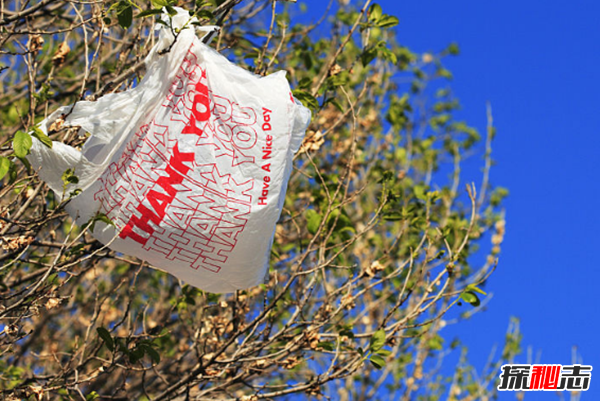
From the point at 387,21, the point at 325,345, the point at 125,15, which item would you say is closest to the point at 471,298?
the point at 325,345

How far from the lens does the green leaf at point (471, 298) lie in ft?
9.06

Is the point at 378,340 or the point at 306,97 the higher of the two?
the point at 306,97

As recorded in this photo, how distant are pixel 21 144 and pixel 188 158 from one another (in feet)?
1.58

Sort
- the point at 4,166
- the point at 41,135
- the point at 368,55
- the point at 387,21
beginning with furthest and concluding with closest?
the point at 368,55, the point at 387,21, the point at 41,135, the point at 4,166

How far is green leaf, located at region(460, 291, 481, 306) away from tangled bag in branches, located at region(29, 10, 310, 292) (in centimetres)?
107

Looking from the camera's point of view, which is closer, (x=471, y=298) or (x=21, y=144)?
(x=21, y=144)

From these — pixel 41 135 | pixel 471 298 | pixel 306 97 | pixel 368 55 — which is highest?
pixel 368 55

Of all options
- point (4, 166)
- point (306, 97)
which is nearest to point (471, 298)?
point (306, 97)

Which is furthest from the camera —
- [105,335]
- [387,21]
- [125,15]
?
[387,21]

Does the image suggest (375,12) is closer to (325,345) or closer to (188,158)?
(188,158)

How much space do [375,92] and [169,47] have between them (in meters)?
3.25

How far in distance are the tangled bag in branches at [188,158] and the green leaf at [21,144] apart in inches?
4.2

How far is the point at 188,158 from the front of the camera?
198 centimetres

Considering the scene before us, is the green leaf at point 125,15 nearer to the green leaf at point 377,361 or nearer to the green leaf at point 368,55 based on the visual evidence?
the green leaf at point 368,55
